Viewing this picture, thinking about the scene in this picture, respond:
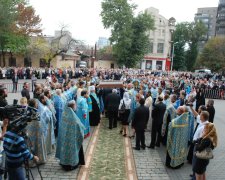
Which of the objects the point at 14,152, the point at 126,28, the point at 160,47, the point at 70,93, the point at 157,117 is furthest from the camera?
the point at 160,47

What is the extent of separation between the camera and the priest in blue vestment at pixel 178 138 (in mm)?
7914

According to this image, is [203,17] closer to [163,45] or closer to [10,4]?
[163,45]

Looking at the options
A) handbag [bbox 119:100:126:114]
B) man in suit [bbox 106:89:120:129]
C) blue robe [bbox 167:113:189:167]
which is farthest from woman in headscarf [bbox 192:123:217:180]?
man in suit [bbox 106:89:120:129]

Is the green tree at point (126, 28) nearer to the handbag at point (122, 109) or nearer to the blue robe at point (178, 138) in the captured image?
the handbag at point (122, 109)

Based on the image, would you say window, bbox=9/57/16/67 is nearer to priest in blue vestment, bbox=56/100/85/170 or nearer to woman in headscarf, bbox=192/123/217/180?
priest in blue vestment, bbox=56/100/85/170

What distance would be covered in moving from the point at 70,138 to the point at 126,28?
44.3 metres

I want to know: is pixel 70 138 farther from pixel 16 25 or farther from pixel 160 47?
pixel 160 47

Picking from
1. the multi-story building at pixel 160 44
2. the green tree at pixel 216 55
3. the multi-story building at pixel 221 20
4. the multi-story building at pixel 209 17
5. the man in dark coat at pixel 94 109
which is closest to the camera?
the man in dark coat at pixel 94 109

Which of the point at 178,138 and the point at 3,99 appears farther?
the point at 3,99

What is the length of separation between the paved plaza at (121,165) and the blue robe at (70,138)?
38cm

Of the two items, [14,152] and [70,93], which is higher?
[70,93]

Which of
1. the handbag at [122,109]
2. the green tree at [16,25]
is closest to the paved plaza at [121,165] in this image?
the handbag at [122,109]

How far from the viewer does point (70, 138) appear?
738 centimetres

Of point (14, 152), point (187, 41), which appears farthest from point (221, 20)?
point (14, 152)
